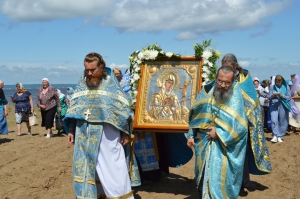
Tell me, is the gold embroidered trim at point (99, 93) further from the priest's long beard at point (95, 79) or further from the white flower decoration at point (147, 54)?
the white flower decoration at point (147, 54)

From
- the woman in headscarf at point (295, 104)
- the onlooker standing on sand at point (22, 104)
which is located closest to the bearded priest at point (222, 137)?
the onlooker standing on sand at point (22, 104)

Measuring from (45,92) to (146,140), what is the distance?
24.8ft

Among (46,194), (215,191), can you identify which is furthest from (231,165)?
(46,194)

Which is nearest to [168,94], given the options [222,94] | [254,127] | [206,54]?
[206,54]

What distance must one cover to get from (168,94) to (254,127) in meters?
1.29

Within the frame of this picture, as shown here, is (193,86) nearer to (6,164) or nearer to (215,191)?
(215,191)

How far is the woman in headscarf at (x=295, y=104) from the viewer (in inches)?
601

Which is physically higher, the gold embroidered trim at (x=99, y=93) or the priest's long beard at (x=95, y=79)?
the priest's long beard at (x=95, y=79)

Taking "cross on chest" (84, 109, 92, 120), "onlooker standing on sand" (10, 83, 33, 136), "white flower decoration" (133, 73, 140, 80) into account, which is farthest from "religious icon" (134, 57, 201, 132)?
"onlooker standing on sand" (10, 83, 33, 136)

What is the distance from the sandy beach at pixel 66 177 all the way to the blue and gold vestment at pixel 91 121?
1.50 metres

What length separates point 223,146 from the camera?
561 cm

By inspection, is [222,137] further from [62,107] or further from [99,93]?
[62,107]

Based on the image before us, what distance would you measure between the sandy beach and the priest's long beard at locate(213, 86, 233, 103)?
2.01 meters

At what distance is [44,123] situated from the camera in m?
14.9
